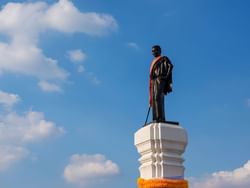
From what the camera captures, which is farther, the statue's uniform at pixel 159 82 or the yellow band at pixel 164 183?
the statue's uniform at pixel 159 82

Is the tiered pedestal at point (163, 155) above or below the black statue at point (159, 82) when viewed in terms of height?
below

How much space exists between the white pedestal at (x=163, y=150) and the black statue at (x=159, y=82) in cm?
60

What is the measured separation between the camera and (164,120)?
11414mm

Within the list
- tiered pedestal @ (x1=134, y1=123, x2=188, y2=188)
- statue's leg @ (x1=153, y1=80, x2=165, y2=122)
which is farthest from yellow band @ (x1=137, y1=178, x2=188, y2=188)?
statue's leg @ (x1=153, y1=80, x2=165, y2=122)

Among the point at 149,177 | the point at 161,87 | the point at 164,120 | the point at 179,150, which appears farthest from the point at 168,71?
the point at 149,177

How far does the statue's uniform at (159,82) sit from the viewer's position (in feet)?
38.2

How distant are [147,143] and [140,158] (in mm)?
629

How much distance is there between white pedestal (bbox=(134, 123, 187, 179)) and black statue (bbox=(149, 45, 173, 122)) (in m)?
0.60

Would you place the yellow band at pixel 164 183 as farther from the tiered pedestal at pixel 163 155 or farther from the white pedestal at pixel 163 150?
the white pedestal at pixel 163 150

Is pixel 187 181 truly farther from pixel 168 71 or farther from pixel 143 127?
pixel 168 71

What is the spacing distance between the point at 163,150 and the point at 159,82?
190 cm

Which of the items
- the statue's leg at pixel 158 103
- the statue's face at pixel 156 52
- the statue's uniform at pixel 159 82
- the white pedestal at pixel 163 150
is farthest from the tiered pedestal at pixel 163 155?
the statue's face at pixel 156 52

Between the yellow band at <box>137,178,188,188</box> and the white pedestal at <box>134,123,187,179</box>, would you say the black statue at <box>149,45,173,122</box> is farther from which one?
the yellow band at <box>137,178,188,188</box>

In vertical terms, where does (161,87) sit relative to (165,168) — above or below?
above
